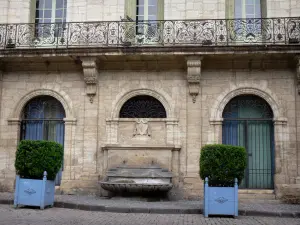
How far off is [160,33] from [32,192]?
6.12 metres

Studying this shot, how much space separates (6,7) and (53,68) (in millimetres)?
2600

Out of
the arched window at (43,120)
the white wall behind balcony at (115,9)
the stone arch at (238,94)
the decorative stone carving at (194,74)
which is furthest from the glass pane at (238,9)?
the arched window at (43,120)

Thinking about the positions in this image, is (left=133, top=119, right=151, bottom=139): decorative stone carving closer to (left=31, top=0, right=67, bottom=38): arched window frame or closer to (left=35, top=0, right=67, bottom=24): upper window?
(left=31, top=0, right=67, bottom=38): arched window frame

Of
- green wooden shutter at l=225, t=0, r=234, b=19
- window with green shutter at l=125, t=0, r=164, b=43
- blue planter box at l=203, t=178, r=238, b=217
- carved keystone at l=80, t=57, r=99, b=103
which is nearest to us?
blue planter box at l=203, t=178, r=238, b=217

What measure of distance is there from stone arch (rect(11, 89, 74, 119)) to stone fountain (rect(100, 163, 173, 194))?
241 centimetres

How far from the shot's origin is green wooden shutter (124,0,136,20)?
13.5 m

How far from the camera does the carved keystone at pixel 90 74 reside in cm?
1263

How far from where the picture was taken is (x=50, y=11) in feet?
46.2

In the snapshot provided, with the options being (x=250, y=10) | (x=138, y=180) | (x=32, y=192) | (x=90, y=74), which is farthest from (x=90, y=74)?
(x=250, y=10)

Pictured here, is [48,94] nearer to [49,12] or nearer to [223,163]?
[49,12]

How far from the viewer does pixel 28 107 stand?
44.9 feet

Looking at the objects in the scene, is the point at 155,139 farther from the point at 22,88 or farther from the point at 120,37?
the point at 22,88

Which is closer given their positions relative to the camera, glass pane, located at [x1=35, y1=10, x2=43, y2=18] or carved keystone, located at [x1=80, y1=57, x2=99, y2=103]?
carved keystone, located at [x1=80, y1=57, x2=99, y2=103]

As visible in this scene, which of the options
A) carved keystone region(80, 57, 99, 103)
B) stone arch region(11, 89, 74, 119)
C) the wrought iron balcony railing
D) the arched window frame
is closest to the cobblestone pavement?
stone arch region(11, 89, 74, 119)
